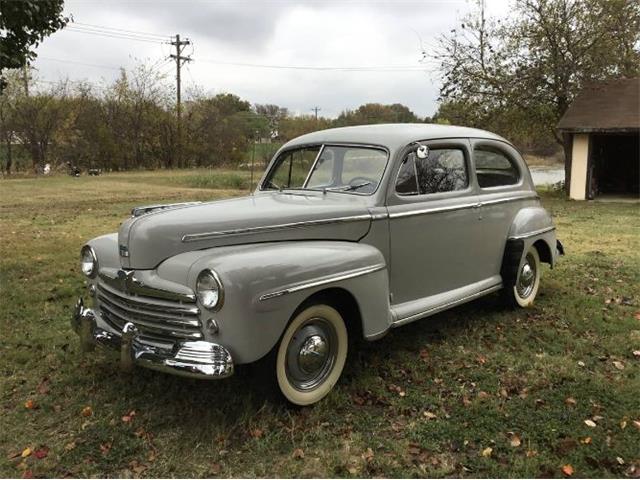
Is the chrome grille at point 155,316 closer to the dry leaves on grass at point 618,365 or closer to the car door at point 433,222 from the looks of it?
the car door at point 433,222

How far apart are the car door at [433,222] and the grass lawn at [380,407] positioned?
58cm

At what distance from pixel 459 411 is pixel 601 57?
19.4 metres

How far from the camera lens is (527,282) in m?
5.89

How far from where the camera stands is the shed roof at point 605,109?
1805cm

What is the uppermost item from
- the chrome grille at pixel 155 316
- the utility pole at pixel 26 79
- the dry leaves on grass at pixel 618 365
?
the utility pole at pixel 26 79

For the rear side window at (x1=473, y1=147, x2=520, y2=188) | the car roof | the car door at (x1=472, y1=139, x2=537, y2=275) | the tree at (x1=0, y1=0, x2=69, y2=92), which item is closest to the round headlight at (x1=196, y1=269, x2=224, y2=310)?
the car roof

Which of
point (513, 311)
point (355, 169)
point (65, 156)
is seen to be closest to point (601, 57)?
point (513, 311)

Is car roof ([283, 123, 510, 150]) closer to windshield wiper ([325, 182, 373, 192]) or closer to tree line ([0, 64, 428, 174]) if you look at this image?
windshield wiper ([325, 182, 373, 192])

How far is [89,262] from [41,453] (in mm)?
1382

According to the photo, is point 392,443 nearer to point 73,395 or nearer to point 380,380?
point 380,380

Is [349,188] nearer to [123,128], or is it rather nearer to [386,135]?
[386,135]

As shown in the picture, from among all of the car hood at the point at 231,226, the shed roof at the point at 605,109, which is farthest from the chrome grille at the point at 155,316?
the shed roof at the point at 605,109

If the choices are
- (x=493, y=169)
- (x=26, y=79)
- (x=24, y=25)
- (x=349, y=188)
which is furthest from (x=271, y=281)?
(x=26, y=79)

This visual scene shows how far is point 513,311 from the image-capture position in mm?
5703
